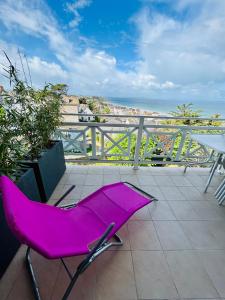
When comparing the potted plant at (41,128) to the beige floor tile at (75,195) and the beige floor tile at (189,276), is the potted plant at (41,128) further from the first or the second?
the beige floor tile at (189,276)

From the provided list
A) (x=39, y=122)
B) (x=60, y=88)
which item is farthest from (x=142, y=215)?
(x=60, y=88)

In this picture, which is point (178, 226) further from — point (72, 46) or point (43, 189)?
point (72, 46)

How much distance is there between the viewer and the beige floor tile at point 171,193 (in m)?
2.04

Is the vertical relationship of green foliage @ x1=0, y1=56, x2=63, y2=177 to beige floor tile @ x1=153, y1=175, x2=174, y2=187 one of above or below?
above

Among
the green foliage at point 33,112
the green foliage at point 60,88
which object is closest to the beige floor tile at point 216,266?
the green foliage at point 33,112

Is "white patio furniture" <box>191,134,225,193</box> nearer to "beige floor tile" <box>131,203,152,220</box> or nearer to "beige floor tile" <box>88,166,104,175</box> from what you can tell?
"beige floor tile" <box>131,203,152,220</box>

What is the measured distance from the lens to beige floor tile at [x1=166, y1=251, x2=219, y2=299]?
1048mm

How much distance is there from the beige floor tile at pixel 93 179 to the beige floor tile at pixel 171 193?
3.15 ft

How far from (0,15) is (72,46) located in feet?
7.78

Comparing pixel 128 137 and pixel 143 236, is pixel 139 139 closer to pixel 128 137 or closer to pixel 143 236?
pixel 128 137

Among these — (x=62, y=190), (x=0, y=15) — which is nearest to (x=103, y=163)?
(x=62, y=190)

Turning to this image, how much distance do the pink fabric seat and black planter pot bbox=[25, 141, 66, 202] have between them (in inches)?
22.3

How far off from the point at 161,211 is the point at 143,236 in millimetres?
453

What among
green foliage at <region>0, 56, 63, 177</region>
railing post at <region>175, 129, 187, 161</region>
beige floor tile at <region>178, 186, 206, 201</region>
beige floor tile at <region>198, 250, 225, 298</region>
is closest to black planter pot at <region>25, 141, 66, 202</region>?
green foliage at <region>0, 56, 63, 177</region>
